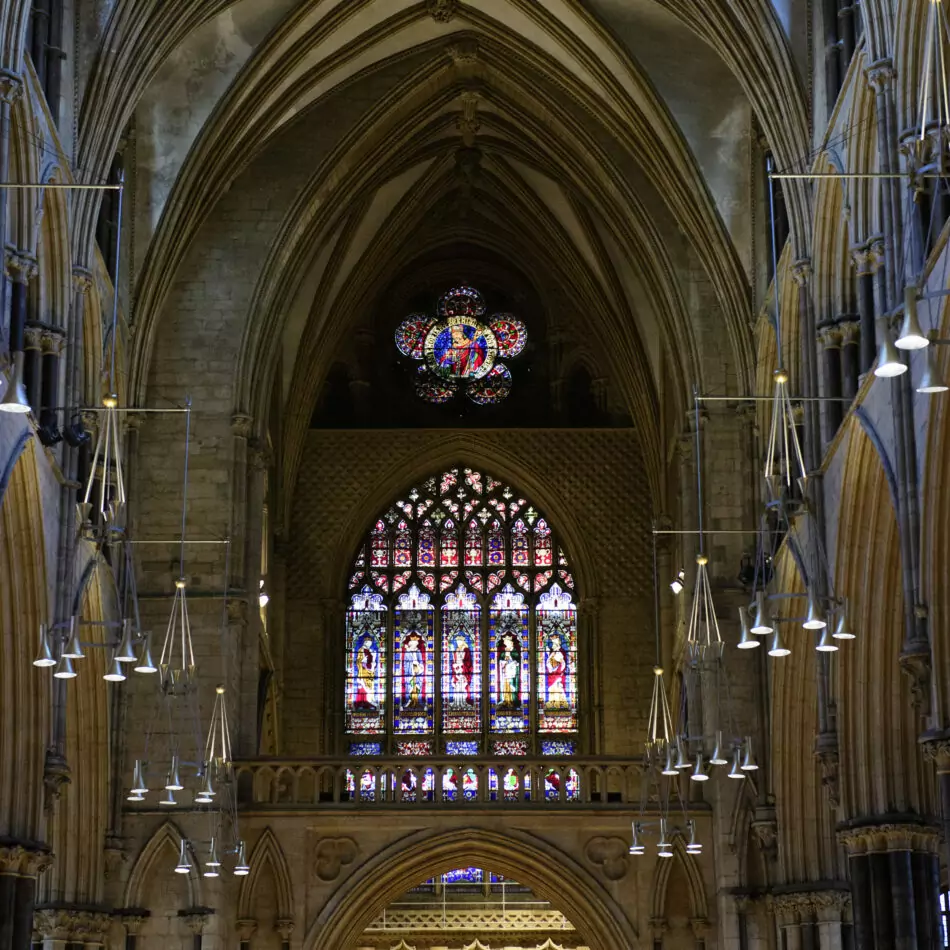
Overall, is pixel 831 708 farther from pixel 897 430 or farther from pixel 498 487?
pixel 498 487

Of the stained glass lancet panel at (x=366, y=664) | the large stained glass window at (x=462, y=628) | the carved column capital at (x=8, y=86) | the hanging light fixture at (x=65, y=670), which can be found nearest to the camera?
the hanging light fixture at (x=65, y=670)

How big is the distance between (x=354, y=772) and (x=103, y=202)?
930 centimetres

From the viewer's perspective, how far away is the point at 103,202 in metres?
26.3

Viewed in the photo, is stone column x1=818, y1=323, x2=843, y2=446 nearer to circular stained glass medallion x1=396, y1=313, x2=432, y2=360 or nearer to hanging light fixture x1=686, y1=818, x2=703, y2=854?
hanging light fixture x1=686, y1=818, x2=703, y2=854

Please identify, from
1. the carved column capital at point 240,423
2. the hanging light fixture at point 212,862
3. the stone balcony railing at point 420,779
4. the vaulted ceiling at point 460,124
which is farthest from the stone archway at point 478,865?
the vaulted ceiling at point 460,124

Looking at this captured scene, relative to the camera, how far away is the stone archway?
2797cm

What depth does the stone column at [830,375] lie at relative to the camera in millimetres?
22406

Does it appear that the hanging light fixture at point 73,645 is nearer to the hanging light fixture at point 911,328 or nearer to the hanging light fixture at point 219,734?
the hanging light fixture at point 911,328

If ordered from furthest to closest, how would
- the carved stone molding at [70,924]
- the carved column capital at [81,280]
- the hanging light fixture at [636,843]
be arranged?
the hanging light fixture at [636,843] → the carved stone molding at [70,924] → the carved column capital at [81,280]

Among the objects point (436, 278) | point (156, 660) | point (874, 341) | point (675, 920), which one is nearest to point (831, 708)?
point (874, 341)

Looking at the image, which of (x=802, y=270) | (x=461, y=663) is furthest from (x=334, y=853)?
(x=802, y=270)

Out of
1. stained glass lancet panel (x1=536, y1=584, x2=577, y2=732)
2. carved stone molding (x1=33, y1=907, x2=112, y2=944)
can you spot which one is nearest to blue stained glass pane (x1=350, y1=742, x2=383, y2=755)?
stained glass lancet panel (x1=536, y1=584, x2=577, y2=732)

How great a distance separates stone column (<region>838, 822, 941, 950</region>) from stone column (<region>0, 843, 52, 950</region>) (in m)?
8.89

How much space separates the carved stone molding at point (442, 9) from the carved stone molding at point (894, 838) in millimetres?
14746
